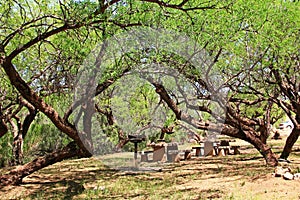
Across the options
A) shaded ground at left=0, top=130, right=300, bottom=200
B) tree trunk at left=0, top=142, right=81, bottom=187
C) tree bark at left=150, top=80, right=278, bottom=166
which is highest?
tree bark at left=150, top=80, right=278, bottom=166

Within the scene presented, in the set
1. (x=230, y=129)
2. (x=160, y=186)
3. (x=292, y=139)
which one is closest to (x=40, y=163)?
(x=160, y=186)

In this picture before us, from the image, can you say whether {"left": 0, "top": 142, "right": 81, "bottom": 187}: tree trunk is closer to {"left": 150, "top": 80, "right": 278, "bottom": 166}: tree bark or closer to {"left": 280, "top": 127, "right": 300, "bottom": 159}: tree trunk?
{"left": 150, "top": 80, "right": 278, "bottom": 166}: tree bark

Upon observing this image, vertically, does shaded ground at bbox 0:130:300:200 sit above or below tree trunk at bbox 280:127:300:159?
below

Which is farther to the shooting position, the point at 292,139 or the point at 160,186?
the point at 292,139

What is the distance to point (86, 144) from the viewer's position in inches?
311

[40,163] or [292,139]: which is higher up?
[292,139]

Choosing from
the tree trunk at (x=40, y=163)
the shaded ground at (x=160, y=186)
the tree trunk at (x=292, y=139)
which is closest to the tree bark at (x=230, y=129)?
the tree trunk at (x=292, y=139)

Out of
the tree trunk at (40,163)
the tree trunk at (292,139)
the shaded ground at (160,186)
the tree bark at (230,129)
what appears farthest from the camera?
the tree trunk at (292,139)

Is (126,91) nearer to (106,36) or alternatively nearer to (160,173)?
(160,173)

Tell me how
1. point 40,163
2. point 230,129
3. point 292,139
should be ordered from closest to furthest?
point 40,163 → point 230,129 → point 292,139

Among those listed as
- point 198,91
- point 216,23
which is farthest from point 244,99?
point 216,23

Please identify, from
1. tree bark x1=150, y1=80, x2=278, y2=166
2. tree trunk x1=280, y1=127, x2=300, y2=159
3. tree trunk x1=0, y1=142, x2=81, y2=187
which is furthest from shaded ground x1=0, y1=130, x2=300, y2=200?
tree trunk x1=280, y1=127, x2=300, y2=159

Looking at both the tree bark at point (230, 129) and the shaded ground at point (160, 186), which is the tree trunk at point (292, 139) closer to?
the tree bark at point (230, 129)

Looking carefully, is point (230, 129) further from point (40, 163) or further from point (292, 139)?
point (40, 163)
